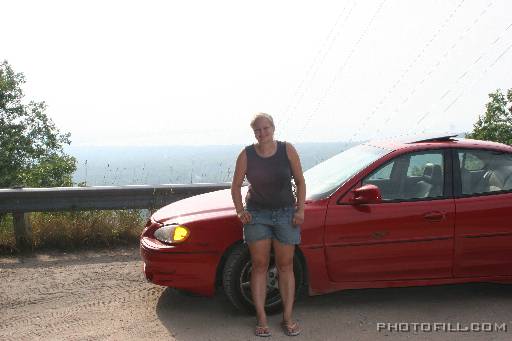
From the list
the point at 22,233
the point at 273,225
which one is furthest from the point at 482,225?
the point at 22,233

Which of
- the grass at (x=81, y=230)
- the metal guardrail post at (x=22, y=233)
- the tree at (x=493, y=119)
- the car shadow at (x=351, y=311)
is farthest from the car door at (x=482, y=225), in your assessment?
the tree at (x=493, y=119)

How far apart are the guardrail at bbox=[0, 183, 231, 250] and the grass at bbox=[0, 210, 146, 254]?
0.16 m

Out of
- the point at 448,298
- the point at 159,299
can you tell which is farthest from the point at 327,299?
the point at 159,299

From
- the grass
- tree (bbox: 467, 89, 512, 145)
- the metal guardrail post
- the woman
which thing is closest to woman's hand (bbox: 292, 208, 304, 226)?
the woman

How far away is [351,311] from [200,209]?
156 centimetres

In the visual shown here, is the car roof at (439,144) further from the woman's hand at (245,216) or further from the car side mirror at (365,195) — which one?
the woman's hand at (245,216)

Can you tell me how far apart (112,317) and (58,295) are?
98 cm

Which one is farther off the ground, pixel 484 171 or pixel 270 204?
pixel 484 171

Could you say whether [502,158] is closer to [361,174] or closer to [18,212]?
[361,174]

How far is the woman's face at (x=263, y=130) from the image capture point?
3.90 metres

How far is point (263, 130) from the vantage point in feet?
12.8

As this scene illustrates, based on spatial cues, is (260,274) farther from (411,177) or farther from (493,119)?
(493,119)

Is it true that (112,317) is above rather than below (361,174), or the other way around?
below

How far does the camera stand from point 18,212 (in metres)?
6.94
